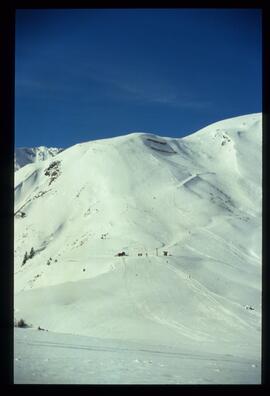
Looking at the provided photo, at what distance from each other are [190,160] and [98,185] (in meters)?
9.01

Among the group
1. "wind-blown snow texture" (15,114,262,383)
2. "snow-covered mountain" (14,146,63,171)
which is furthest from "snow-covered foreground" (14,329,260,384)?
"snow-covered mountain" (14,146,63,171)

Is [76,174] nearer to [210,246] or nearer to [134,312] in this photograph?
[210,246]

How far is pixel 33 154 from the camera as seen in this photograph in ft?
395

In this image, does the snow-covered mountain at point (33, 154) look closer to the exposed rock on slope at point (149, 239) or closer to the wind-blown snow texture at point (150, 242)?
the exposed rock on slope at point (149, 239)

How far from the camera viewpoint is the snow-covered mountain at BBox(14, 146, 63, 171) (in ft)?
366

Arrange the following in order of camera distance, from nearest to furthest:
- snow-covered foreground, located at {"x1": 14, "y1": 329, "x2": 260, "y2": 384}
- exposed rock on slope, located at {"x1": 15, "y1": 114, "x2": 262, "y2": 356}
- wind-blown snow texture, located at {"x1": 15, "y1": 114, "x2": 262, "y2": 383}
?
snow-covered foreground, located at {"x1": 14, "y1": 329, "x2": 260, "y2": 384} < wind-blown snow texture, located at {"x1": 15, "y1": 114, "x2": 262, "y2": 383} < exposed rock on slope, located at {"x1": 15, "y1": 114, "x2": 262, "y2": 356}

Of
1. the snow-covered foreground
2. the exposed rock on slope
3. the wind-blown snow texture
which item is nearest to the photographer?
the snow-covered foreground

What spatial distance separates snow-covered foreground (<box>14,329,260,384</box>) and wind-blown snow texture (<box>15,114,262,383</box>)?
0.26ft

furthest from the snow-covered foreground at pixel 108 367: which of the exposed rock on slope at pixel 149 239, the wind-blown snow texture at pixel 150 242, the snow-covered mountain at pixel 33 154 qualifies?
the snow-covered mountain at pixel 33 154

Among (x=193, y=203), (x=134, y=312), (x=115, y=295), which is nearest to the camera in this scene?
(x=134, y=312)

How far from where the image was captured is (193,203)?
93.0 feet

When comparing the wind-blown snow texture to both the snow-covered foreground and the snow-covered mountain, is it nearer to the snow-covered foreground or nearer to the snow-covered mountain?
the snow-covered foreground
